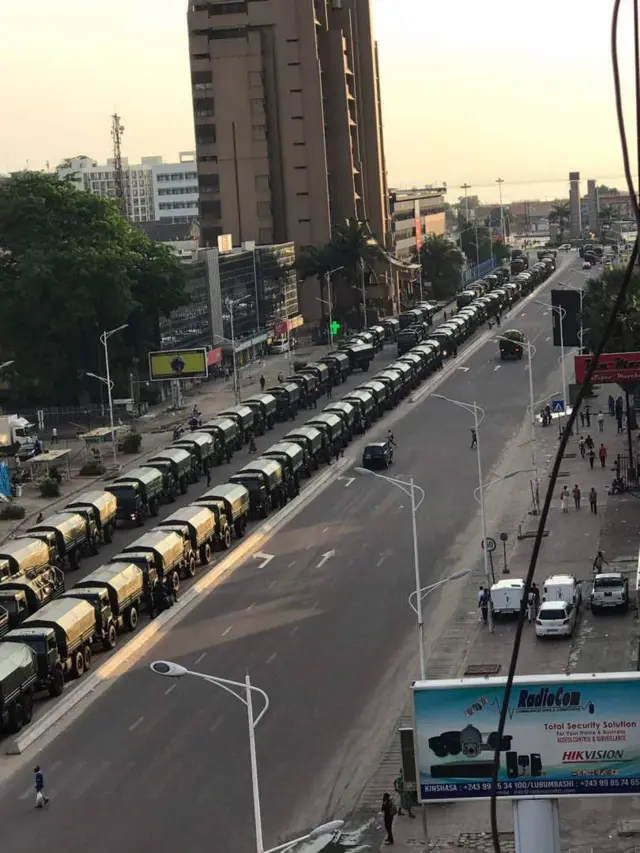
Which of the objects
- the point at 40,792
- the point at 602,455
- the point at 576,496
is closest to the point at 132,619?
the point at 40,792

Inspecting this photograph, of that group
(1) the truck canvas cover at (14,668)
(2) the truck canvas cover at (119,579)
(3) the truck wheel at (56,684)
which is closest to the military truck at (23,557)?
(2) the truck canvas cover at (119,579)

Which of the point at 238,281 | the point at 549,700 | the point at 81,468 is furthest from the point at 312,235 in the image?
the point at 549,700

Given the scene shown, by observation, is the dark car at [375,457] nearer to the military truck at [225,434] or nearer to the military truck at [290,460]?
the military truck at [290,460]

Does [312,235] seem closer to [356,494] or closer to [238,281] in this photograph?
[238,281]

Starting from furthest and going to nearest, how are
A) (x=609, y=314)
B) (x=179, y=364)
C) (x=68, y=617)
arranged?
(x=179, y=364) < (x=609, y=314) < (x=68, y=617)

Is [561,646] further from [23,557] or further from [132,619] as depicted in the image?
[23,557]

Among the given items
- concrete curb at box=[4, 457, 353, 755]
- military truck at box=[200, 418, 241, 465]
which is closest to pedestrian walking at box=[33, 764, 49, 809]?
concrete curb at box=[4, 457, 353, 755]
